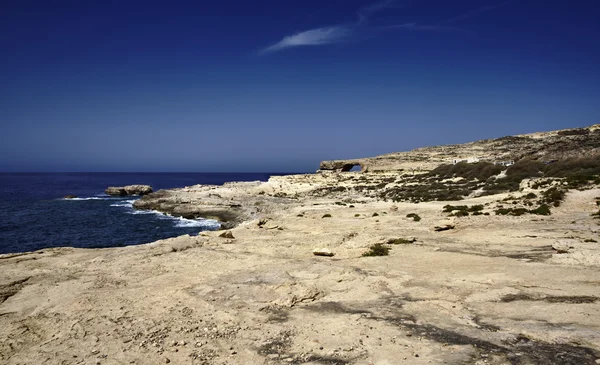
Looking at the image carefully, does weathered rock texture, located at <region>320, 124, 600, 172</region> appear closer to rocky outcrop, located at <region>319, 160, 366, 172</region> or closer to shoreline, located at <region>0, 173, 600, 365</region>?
rocky outcrop, located at <region>319, 160, 366, 172</region>

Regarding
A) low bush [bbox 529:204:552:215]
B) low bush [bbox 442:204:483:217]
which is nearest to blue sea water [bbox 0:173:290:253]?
low bush [bbox 442:204:483:217]

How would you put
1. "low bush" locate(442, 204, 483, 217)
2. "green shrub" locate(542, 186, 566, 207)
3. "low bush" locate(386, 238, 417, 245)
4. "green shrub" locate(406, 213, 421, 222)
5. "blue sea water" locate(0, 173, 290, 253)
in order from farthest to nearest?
"blue sea water" locate(0, 173, 290, 253) < "green shrub" locate(542, 186, 566, 207) < "low bush" locate(442, 204, 483, 217) < "green shrub" locate(406, 213, 421, 222) < "low bush" locate(386, 238, 417, 245)

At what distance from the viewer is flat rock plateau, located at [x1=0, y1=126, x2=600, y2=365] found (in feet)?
26.1

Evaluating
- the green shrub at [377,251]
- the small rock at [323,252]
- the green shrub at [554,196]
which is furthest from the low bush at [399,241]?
the green shrub at [554,196]

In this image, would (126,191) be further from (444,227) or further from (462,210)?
(444,227)

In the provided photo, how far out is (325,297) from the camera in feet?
36.8

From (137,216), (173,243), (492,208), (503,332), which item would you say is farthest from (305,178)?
(503,332)

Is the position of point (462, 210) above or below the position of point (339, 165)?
below

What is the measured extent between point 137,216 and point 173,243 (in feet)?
111

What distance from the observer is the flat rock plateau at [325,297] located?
7941 millimetres

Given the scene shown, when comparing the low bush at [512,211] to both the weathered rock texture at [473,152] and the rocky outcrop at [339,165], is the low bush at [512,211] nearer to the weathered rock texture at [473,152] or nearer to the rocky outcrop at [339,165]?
the weathered rock texture at [473,152]

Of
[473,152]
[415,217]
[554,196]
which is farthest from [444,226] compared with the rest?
[473,152]

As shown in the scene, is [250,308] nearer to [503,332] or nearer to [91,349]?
[91,349]

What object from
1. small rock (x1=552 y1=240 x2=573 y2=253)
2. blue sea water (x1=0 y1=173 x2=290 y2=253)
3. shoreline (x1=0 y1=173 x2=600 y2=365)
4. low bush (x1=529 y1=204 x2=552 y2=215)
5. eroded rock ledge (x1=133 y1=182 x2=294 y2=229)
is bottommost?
blue sea water (x1=0 y1=173 x2=290 y2=253)
